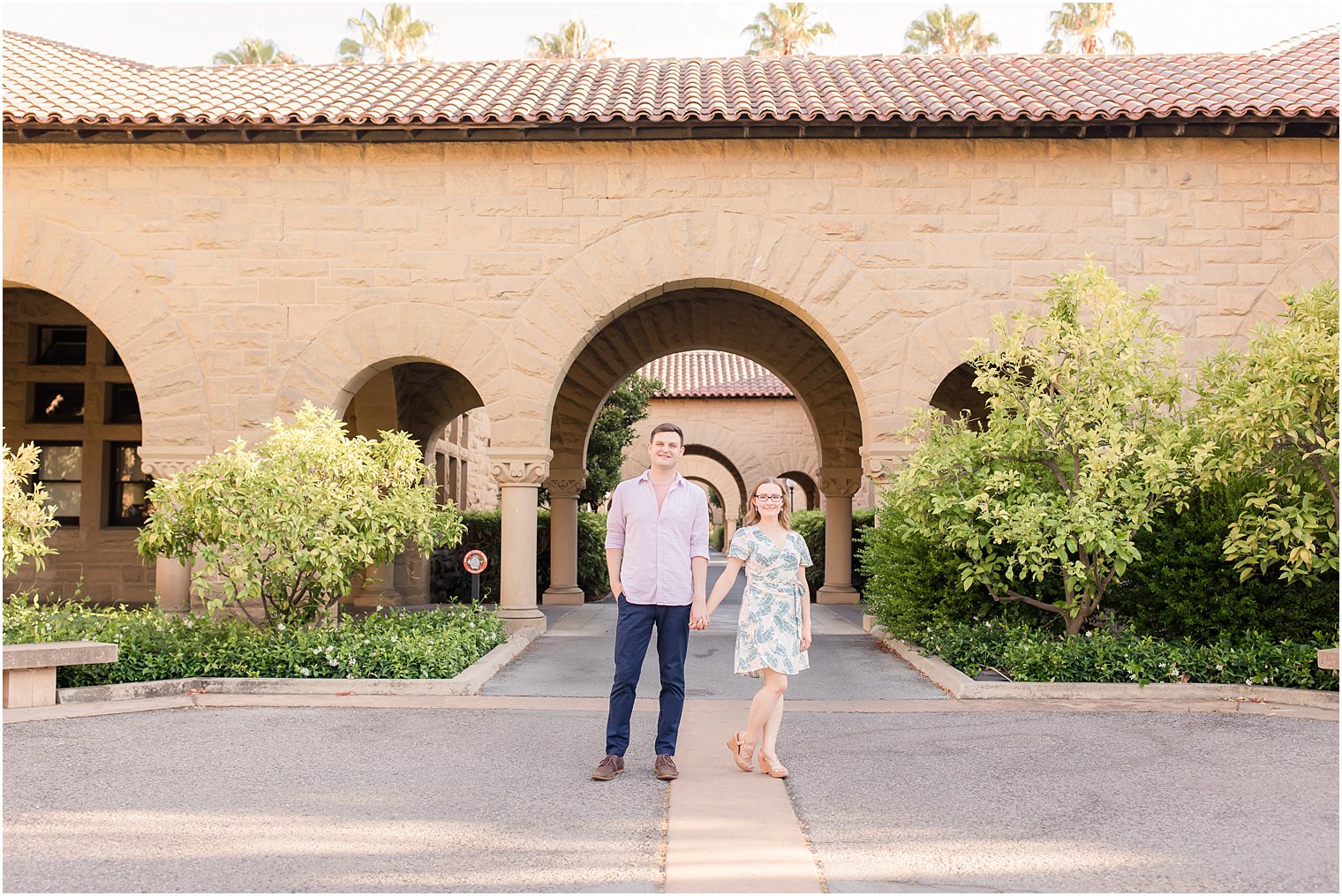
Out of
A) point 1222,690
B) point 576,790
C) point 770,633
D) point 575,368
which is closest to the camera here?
point 576,790

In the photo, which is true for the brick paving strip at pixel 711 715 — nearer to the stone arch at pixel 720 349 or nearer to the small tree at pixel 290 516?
the small tree at pixel 290 516

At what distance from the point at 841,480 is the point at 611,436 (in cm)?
609

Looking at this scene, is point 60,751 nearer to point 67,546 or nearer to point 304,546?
point 304,546

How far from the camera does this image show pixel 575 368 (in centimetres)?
1606

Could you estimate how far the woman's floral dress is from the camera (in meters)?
5.51

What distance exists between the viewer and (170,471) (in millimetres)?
11297

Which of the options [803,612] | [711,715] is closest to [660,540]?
[803,612]

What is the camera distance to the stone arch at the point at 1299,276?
11203mm

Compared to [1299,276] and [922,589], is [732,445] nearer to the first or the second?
[1299,276]

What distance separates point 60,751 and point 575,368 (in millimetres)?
10743

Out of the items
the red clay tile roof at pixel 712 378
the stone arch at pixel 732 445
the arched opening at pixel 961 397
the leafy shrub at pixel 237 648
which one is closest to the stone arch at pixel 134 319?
the leafy shrub at pixel 237 648

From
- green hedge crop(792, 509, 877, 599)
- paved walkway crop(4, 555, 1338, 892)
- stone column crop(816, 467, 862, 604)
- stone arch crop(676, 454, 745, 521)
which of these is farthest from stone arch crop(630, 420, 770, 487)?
paved walkway crop(4, 555, 1338, 892)

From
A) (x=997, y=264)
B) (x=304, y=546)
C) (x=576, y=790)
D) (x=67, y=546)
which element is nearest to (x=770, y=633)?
(x=576, y=790)

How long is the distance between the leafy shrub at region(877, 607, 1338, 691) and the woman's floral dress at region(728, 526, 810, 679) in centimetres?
322
